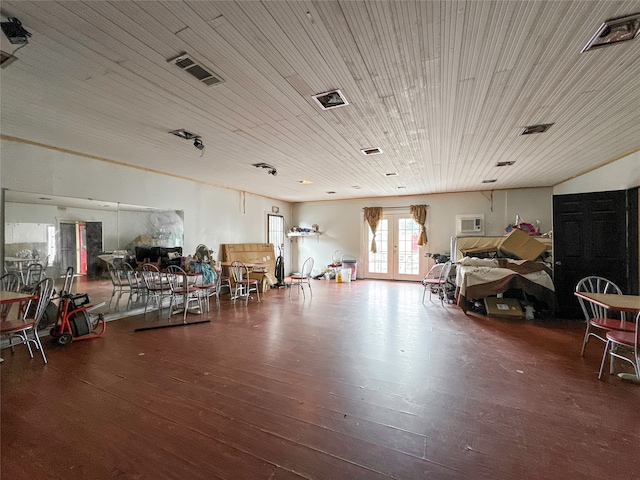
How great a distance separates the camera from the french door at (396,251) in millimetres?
8242

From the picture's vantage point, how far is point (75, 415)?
1.99m

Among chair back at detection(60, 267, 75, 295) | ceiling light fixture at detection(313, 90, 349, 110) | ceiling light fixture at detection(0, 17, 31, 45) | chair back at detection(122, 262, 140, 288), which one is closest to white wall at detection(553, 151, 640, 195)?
ceiling light fixture at detection(313, 90, 349, 110)

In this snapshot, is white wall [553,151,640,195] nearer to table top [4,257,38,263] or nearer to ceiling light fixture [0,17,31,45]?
ceiling light fixture [0,17,31,45]

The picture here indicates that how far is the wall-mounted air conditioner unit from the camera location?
24.2 ft

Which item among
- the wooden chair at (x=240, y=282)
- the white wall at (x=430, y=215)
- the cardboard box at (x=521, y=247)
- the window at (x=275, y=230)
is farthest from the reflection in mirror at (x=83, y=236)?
the cardboard box at (x=521, y=247)

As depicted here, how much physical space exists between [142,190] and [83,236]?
1196 millimetres

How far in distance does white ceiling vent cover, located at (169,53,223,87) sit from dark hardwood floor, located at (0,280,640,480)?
252cm

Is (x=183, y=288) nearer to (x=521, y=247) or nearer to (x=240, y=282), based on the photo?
(x=240, y=282)

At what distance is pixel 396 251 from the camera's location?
845 centimetres

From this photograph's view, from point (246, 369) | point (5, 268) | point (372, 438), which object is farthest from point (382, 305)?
point (5, 268)

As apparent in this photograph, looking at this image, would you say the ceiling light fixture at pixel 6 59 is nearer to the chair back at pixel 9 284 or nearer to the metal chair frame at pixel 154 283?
the chair back at pixel 9 284

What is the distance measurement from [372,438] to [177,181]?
548 centimetres

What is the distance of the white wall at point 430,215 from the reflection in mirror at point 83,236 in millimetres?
4934

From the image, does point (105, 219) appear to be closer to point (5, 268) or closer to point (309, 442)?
point (5, 268)
